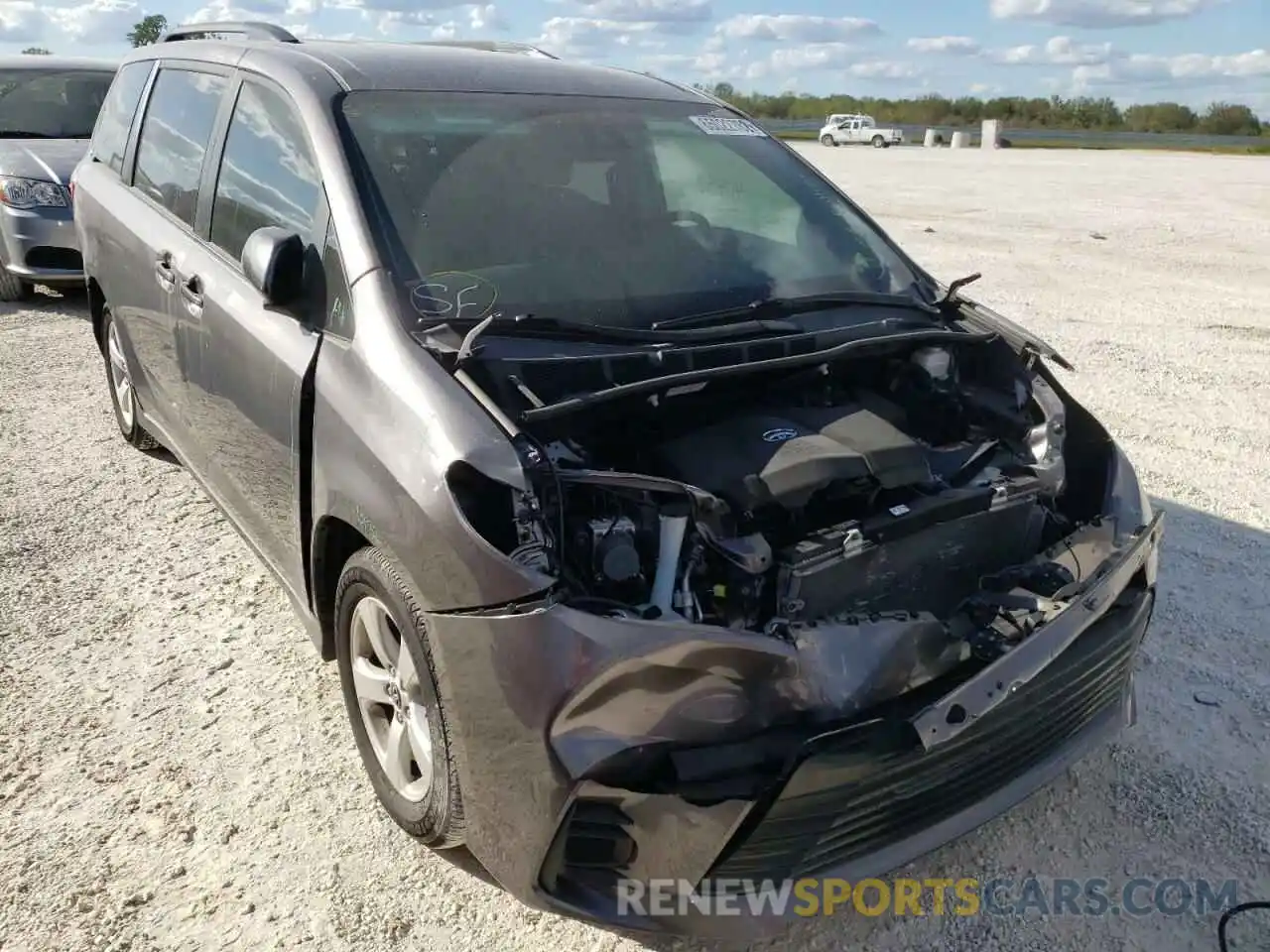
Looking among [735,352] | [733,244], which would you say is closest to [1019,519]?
[735,352]

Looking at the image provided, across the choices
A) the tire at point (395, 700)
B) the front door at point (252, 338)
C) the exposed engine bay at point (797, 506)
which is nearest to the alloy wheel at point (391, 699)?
the tire at point (395, 700)

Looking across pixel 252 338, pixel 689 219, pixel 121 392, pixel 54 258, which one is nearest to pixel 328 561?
pixel 252 338

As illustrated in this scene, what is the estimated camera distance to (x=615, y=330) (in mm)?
2771

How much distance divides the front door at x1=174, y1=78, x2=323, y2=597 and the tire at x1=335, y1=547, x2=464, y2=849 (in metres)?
0.37

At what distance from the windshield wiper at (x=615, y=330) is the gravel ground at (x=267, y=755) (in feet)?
4.42

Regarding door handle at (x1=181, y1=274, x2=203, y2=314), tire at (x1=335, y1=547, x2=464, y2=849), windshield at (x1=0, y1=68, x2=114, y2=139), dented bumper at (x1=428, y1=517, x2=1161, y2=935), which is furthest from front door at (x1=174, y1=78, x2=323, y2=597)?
windshield at (x1=0, y1=68, x2=114, y2=139)

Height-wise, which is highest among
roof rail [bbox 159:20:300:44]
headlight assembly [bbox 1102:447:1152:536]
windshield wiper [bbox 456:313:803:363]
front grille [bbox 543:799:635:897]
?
roof rail [bbox 159:20:300:44]

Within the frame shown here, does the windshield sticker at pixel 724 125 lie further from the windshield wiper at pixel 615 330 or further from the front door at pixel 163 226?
the front door at pixel 163 226

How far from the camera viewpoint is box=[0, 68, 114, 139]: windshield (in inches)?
343

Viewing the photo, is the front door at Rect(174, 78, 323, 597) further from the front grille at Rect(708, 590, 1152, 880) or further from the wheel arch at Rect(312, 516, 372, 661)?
the front grille at Rect(708, 590, 1152, 880)

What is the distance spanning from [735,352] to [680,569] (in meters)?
0.74

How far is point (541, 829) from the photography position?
2.08 metres

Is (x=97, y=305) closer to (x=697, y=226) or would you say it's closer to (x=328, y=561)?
(x=328, y=561)

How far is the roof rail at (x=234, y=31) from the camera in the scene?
3846 millimetres
